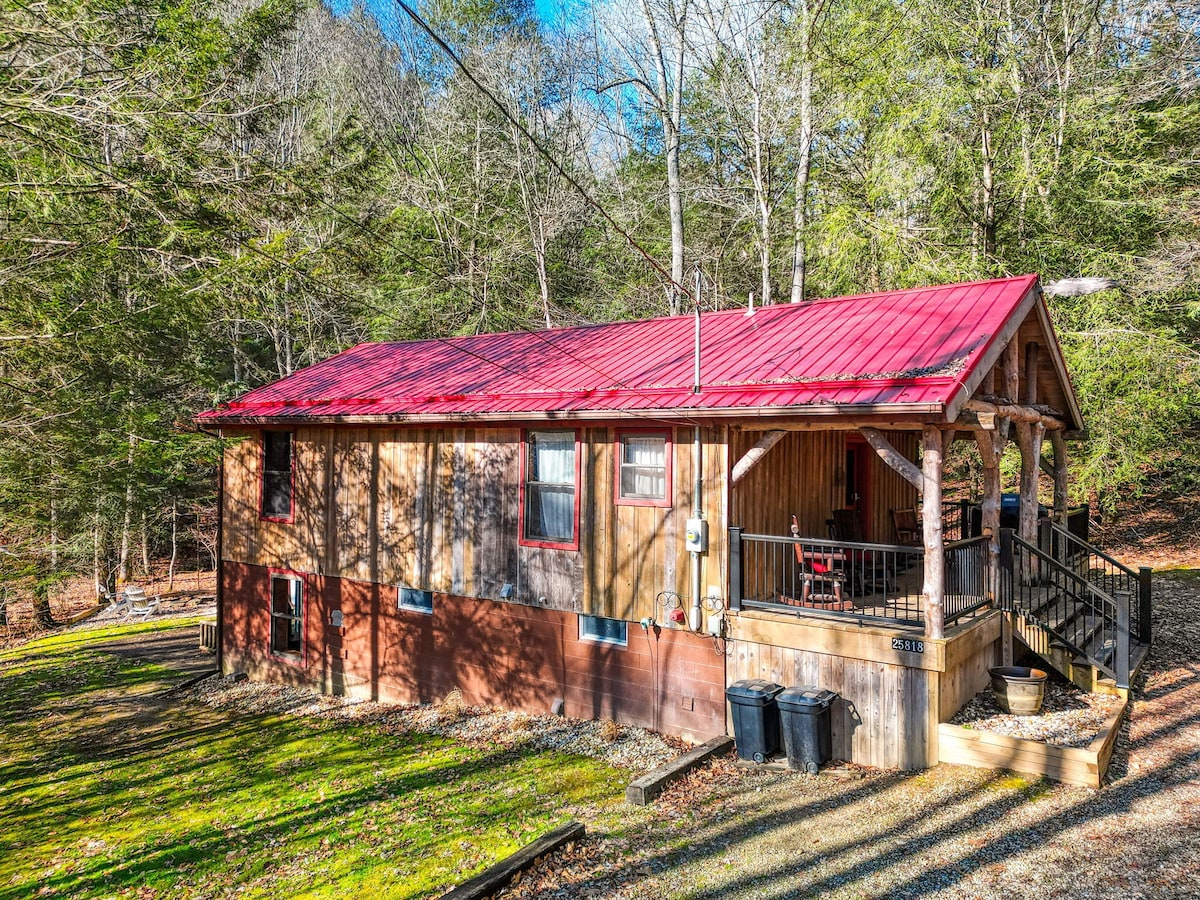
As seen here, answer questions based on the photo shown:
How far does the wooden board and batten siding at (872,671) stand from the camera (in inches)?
291

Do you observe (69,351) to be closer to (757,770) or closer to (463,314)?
(757,770)

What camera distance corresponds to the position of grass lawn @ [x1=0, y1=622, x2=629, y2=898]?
698 cm

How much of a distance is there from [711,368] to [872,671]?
4055mm

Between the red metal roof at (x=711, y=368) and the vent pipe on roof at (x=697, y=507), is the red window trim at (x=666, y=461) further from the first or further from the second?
the red metal roof at (x=711, y=368)

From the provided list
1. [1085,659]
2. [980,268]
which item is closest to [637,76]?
[980,268]

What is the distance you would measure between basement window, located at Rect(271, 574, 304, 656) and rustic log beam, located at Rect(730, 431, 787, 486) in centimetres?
894

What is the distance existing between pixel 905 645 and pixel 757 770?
2042 millimetres

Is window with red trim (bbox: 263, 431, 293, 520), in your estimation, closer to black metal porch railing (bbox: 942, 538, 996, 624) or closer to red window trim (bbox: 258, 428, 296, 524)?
red window trim (bbox: 258, 428, 296, 524)

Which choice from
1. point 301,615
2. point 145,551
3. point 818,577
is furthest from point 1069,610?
point 145,551

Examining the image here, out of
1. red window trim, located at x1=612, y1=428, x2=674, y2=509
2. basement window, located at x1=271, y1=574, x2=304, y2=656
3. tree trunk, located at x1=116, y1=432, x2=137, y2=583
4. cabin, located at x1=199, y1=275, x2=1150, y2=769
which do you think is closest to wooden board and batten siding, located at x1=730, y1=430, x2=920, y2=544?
cabin, located at x1=199, y1=275, x2=1150, y2=769

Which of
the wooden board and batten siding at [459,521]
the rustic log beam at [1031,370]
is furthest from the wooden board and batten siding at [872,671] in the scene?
the rustic log beam at [1031,370]

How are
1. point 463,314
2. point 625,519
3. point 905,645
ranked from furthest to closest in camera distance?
point 463,314
point 625,519
point 905,645

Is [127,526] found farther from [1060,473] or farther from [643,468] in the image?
[1060,473]

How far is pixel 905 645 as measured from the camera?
746cm
